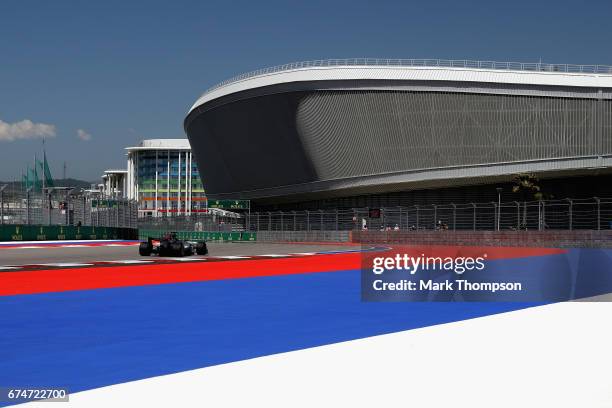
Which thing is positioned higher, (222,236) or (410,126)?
(410,126)

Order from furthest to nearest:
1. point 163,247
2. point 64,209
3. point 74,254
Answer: point 64,209
point 74,254
point 163,247

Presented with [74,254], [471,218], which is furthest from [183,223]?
[74,254]

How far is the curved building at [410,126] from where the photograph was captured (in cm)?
6969

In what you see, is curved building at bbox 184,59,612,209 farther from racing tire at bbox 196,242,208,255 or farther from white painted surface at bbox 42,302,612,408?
white painted surface at bbox 42,302,612,408

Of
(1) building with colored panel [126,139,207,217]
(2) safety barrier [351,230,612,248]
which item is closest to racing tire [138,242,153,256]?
(2) safety barrier [351,230,612,248]

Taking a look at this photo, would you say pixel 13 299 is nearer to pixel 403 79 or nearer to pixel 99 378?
pixel 99 378

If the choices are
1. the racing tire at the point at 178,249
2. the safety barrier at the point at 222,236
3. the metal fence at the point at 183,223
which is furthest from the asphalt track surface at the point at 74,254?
the metal fence at the point at 183,223

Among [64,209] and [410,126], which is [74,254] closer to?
[64,209]

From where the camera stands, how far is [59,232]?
5253 centimetres

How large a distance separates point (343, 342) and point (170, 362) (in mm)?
2374

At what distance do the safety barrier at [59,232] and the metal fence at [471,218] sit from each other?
14624 mm

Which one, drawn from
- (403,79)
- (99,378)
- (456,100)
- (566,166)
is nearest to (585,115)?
(566,166)

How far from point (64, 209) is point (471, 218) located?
28.5 m

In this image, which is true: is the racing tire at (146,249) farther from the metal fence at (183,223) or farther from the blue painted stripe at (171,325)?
the metal fence at (183,223)
